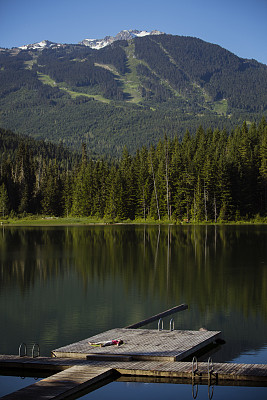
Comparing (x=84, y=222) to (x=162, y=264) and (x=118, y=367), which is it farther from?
(x=118, y=367)

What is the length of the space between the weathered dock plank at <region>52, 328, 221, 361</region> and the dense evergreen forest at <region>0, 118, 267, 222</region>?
290 feet

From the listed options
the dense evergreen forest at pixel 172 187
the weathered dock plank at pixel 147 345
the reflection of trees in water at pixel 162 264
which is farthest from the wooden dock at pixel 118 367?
the dense evergreen forest at pixel 172 187

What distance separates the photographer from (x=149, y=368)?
18.1 m

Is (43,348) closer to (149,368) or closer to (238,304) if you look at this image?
(149,368)

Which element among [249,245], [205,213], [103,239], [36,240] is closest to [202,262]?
[249,245]

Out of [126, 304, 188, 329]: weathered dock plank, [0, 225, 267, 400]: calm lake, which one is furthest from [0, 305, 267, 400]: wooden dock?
[126, 304, 188, 329]: weathered dock plank

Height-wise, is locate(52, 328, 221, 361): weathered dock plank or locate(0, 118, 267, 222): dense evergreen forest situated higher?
locate(0, 118, 267, 222): dense evergreen forest

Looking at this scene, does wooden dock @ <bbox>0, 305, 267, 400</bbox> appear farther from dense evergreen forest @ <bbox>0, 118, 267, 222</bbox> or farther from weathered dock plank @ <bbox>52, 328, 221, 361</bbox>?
dense evergreen forest @ <bbox>0, 118, 267, 222</bbox>

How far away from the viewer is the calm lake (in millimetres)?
22188

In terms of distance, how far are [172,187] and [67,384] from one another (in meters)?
102

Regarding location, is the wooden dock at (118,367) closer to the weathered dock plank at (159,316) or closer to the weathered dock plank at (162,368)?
the weathered dock plank at (162,368)

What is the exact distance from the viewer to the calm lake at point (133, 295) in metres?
22.2

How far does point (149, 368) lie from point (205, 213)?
95250 millimetres

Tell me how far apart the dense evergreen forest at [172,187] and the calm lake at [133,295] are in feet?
165
